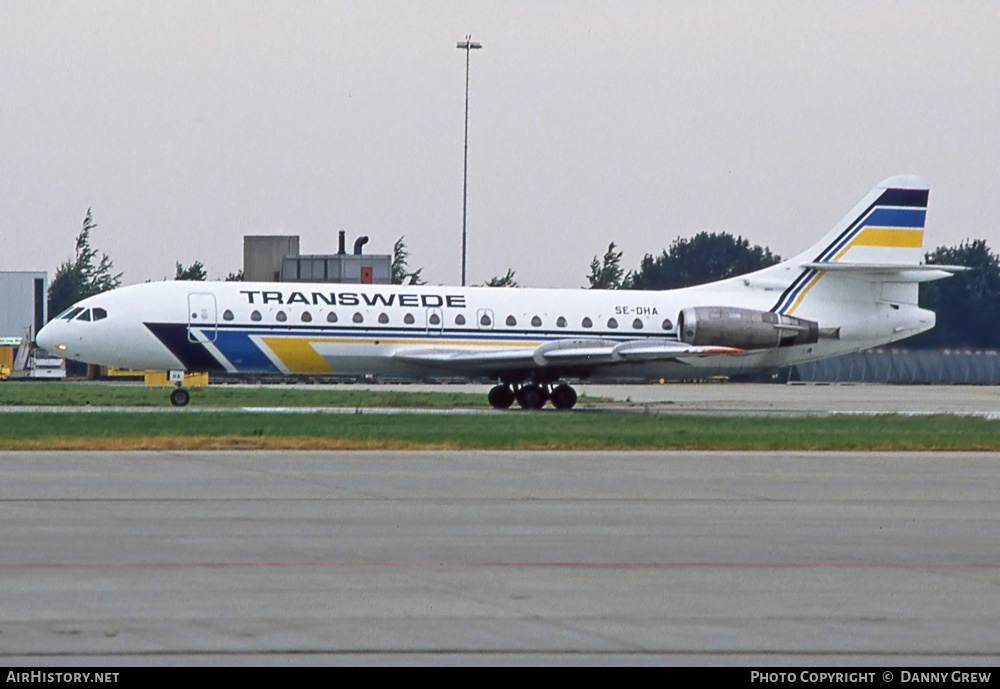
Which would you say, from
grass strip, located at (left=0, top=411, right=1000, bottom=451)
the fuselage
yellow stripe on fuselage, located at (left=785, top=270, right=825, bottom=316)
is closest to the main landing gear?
the fuselage

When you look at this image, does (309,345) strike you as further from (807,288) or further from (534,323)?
(807,288)

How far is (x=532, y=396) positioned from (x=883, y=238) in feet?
35.8

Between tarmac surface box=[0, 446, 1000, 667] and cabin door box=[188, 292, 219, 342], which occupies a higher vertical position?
cabin door box=[188, 292, 219, 342]

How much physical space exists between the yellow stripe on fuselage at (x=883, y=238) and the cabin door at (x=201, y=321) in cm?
1716

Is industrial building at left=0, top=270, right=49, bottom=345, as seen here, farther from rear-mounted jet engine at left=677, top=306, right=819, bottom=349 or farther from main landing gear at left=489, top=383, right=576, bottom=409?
rear-mounted jet engine at left=677, top=306, right=819, bottom=349

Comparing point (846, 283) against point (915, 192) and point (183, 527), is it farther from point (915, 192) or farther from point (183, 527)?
point (183, 527)

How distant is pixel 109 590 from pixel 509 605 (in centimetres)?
292

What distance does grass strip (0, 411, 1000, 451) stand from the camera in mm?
23750

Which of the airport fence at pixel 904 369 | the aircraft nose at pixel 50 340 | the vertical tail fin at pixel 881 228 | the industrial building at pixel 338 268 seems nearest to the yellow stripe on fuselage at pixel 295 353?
the aircraft nose at pixel 50 340

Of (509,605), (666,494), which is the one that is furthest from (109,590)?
(666,494)

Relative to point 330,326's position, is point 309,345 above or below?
below

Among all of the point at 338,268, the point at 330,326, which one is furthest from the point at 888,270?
the point at 338,268

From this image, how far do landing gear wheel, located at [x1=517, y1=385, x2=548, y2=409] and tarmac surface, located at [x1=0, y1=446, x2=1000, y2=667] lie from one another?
1747cm

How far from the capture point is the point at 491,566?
11500 mm
